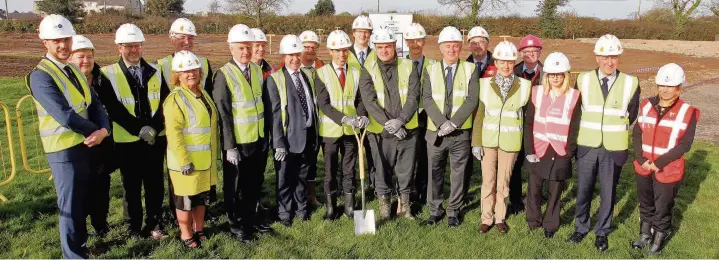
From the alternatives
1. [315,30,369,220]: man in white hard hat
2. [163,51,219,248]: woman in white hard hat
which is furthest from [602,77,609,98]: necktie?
[163,51,219,248]: woman in white hard hat

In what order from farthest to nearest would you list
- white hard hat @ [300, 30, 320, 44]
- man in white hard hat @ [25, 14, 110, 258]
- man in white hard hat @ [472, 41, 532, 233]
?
white hard hat @ [300, 30, 320, 44] < man in white hard hat @ [472, 41, 532, 233] < man in white hard hat @ [25, 14, 110, 258]

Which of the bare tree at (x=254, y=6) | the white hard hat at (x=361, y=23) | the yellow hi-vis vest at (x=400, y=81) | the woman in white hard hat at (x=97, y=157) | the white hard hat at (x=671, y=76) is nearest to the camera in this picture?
the white hard hat at (x=671, y=76)

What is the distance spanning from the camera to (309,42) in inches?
251

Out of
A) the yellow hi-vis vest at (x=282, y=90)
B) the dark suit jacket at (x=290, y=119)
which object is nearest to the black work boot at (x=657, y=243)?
the dark suit jacket at (x=290, y=119)

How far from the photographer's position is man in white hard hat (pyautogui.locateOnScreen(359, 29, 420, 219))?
5.56 m

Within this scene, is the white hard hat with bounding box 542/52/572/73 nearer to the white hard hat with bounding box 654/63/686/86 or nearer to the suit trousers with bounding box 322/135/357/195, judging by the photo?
the white hard hat with bounding box 654/63/686/86

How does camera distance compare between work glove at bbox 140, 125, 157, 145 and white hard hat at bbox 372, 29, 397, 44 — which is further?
white hard hat at bbox 372, 29, 397, 44

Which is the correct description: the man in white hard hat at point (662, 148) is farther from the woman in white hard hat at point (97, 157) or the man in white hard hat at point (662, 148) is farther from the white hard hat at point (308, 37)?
the woman in white hard hat at point (97, 157)

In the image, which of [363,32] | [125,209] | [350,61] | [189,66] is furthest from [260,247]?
[363,32]

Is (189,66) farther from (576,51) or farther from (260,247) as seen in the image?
(576,51)

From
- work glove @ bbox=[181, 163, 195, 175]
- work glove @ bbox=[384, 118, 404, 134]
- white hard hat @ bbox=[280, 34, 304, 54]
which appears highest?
white hard hat @ bbox=[280, 34, 304, 54]

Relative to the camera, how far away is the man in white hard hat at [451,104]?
547 centimetres

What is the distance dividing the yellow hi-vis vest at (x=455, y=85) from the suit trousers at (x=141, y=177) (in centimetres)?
297

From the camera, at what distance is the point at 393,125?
5.48 metres
